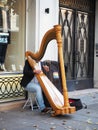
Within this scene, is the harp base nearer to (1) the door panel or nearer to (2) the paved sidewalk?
(2) the paved sidewalk

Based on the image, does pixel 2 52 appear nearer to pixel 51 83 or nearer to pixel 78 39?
pixel 51 83

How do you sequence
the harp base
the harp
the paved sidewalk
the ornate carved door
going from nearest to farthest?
the paved sidewalk < the harp < the harp base < the ornate carved door

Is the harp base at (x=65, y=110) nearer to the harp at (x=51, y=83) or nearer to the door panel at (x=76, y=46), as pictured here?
the harp at (x=51, y=83)

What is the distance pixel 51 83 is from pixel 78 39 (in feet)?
12.7

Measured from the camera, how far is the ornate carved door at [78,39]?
11859mm

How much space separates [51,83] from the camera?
8.86 metres

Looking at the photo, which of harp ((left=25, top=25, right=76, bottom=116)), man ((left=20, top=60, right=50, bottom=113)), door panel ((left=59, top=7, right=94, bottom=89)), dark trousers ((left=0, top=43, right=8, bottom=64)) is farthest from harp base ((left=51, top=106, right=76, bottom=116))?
door panel ((left=59, top=7, right=94, bottom=89))

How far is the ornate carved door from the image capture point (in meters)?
11.9

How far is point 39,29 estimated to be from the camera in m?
9.81

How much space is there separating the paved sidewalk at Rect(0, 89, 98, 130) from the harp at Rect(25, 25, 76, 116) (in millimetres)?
257

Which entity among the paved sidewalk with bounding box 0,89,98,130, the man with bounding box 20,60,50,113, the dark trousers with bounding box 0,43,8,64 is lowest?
the paved sidewalk with bounding box 0,89,98,130

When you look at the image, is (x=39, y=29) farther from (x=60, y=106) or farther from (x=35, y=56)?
(x=60, y=106)

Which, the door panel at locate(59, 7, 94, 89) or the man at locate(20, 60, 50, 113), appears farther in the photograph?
the door panel at locate(59, 7, 94, 89)

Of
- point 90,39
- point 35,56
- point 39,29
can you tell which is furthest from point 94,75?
point 35,56
